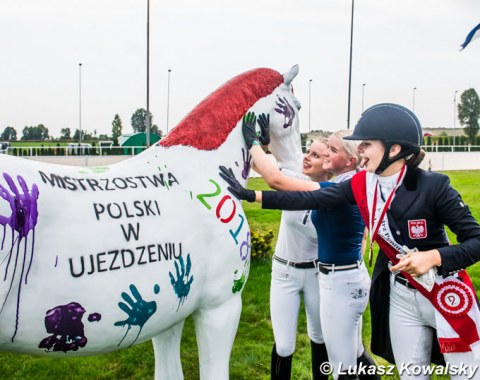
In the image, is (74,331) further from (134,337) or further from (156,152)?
(156,152)

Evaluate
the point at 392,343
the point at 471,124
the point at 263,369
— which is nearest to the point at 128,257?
the point at 392,343

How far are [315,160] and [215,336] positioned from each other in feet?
5.25

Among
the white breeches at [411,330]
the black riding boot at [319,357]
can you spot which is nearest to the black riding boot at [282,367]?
the black riding boot at [319,357]

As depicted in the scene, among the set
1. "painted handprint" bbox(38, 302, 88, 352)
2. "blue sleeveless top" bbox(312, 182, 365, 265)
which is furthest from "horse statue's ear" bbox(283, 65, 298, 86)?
"painted handprint" bbox(38, 302, 88, 352)

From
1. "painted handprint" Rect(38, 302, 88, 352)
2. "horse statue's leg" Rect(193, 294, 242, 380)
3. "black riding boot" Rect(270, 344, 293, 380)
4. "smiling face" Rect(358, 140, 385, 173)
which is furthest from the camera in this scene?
"black riding boot" Rect(270, 344, 293, 380)

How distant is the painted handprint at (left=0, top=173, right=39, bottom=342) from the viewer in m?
2.31

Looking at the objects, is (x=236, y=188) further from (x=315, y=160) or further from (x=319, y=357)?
(x=319, y=357)

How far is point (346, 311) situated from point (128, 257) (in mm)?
1634

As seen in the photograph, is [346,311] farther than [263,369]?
No

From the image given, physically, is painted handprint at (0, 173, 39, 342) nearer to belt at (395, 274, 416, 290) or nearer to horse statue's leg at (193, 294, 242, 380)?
horse statue's leg at (193, 294, 242, 380)

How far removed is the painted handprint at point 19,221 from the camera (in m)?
2.31

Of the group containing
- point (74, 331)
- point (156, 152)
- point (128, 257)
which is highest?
point (156, 152)

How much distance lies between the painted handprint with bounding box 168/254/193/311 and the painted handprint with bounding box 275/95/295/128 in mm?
1387

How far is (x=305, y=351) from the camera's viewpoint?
5680mm
